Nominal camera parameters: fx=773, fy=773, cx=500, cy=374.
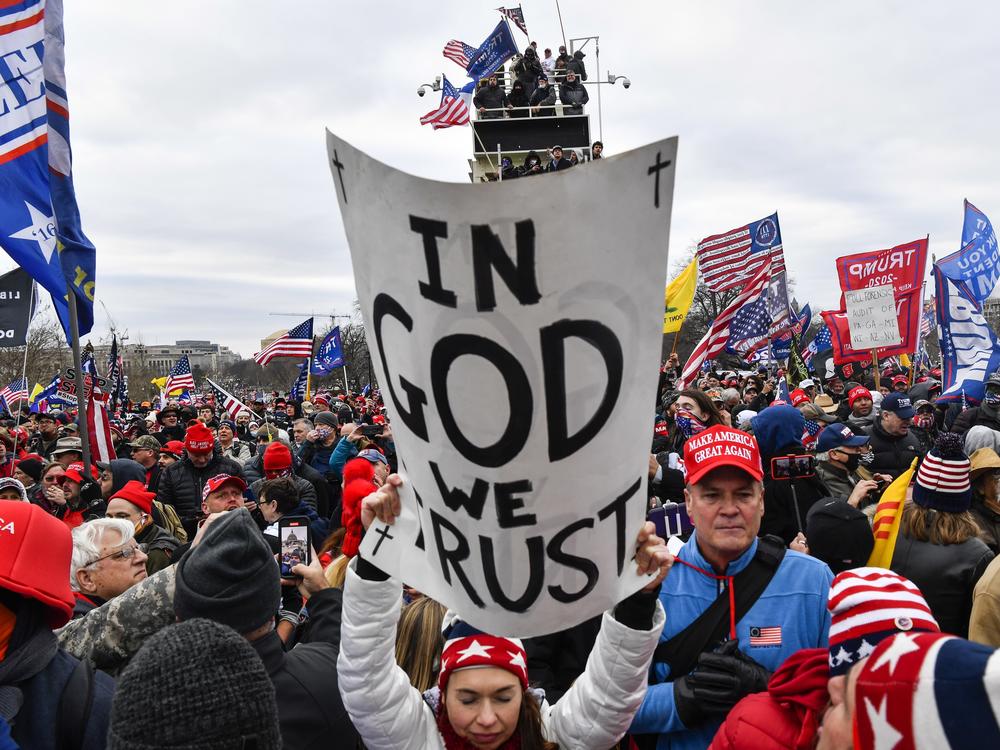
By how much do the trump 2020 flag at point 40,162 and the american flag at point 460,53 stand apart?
744 inches

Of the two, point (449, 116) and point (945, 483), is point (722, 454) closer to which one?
point (945, 483)

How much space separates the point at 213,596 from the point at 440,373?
1.29m

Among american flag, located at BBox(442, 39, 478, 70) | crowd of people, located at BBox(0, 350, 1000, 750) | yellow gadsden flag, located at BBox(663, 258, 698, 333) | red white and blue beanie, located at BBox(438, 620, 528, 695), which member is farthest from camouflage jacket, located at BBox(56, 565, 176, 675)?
american flag, located at BBox(442, 39, 478, 70)

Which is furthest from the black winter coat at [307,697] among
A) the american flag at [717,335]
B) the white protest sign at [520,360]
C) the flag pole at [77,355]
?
the american flag at [717,335]

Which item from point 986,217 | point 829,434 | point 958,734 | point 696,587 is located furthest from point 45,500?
point 986,217

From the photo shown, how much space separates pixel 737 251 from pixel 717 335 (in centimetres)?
481

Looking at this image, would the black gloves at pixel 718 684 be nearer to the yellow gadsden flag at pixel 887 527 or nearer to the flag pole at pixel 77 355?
the yellow gadsden flag at pixel 887 527

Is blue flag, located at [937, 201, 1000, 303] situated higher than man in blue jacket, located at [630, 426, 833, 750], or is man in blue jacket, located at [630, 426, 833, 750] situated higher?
blue flag, located at [937, 201, 1000, 303]

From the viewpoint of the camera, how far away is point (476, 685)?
2.38m

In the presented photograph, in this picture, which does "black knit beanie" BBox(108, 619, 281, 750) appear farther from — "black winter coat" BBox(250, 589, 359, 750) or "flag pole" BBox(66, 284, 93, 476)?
"flag pole" BBox(66, 284, 93, 476)

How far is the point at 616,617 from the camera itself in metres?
2.23

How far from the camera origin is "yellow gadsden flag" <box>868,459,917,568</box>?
Result: 3.62m

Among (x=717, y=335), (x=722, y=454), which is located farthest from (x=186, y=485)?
(x=717, y=335)

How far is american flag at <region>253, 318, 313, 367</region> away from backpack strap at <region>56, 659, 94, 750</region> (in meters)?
15.2
